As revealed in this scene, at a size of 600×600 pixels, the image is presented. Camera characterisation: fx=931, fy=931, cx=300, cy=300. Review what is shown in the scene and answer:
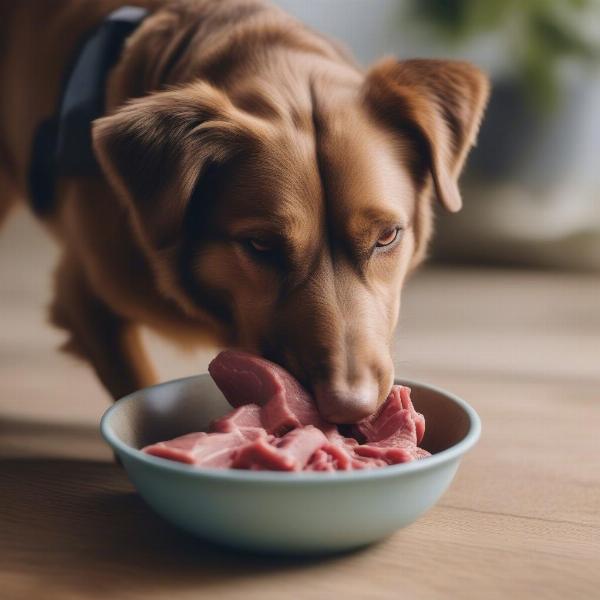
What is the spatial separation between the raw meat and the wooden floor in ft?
0.54

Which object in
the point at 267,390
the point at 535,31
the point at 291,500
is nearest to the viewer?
the point at 291,500

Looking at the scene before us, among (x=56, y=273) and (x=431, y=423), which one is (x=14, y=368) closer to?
(x=56, y=273)

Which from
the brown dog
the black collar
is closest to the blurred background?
the brown dog

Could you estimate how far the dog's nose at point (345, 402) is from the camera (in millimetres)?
1463

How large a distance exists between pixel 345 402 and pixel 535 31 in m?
2.84

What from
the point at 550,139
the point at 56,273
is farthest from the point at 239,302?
the point at 550,139

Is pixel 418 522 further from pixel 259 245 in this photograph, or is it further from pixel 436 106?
pixel 436 106

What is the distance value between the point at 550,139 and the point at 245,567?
2965mm

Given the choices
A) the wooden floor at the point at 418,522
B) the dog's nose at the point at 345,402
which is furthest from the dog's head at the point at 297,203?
the wooden floor at the point at 418,522

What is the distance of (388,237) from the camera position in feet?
5.57

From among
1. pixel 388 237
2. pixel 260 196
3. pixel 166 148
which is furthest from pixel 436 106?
pixel 166 148

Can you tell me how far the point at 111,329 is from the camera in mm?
2086

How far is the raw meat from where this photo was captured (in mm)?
1356

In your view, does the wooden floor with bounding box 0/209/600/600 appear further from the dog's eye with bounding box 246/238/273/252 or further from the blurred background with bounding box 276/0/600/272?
the blurred background with bounding box 276/0/600/272
